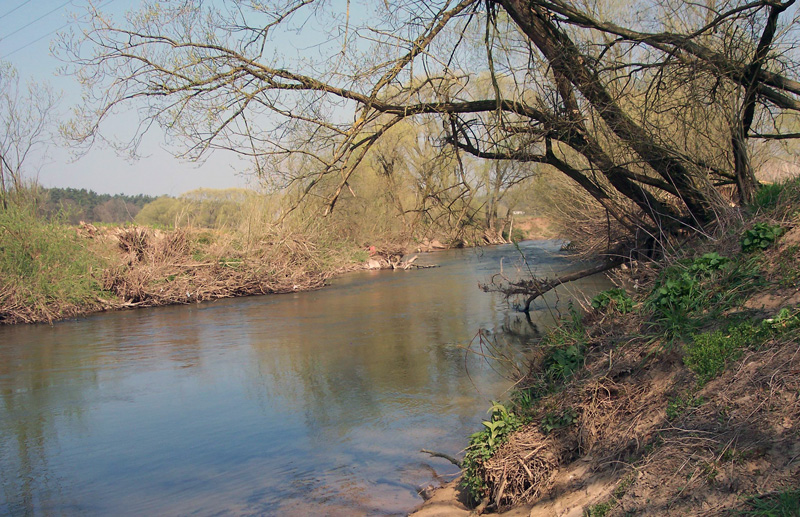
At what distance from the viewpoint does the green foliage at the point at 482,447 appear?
4817mm

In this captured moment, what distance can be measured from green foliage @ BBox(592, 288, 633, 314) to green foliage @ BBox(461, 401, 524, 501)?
1.72 metres

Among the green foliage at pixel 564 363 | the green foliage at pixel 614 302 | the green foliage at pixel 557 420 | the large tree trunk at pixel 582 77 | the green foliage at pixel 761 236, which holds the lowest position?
the green foliage at pixel 557 420

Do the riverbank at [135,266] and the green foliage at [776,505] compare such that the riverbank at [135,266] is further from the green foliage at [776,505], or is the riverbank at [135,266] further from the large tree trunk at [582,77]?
the green foliage at [776,505]

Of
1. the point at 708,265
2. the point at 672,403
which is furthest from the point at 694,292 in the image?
the point at 672,403

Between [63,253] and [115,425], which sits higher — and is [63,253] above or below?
above

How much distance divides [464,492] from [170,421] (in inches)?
206

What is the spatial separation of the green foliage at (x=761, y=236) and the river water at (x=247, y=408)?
2810 millimetres

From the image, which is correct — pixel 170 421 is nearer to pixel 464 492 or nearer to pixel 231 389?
pixel 231 389

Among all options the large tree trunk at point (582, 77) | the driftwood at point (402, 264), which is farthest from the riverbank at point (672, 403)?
the driftwood at point (402, 264)

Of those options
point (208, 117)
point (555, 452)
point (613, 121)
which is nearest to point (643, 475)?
point (555, 452)

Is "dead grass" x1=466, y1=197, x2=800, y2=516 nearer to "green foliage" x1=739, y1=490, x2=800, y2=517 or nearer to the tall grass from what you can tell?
"green foliage" x1=739, y1=490, x2=800, y2=517

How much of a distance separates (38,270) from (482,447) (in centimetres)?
1710

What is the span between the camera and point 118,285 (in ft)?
66.4

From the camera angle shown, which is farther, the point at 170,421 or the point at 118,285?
the point at 118,285
